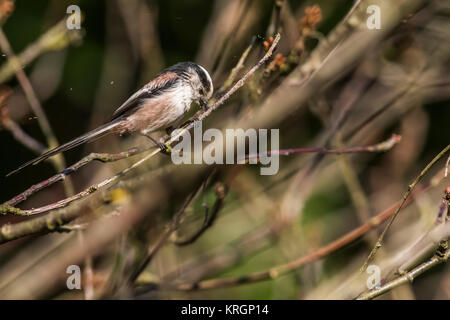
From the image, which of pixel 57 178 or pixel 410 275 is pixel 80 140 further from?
pixel 410 275

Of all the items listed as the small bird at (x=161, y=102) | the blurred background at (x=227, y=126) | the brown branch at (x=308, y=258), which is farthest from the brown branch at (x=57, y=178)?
the brown branch at (x=308, y=258)

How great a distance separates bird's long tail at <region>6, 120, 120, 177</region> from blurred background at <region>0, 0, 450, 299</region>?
0.22 feet

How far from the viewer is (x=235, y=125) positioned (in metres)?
1.80

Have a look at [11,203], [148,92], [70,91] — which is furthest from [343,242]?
[70,91]

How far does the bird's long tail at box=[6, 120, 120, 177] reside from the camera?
149cm

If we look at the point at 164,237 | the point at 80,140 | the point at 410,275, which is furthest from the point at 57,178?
the point at 410,275

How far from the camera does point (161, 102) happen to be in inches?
70.7

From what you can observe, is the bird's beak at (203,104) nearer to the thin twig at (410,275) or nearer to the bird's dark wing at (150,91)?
the bird's dark wing at (150,91)

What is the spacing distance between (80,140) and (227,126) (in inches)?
20.3

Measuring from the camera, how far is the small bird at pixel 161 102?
5.60 ft

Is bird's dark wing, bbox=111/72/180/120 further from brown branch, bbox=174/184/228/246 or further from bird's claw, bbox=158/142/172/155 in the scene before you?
brown branch, bbox=174/184/228/246

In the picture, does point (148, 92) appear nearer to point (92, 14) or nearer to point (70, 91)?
point (70, 91)

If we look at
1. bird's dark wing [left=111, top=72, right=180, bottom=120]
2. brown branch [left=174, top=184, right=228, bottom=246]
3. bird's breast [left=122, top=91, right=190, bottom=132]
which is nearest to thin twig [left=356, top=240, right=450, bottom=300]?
brown branch [left=174, top=184, right=228, bottom=246]
